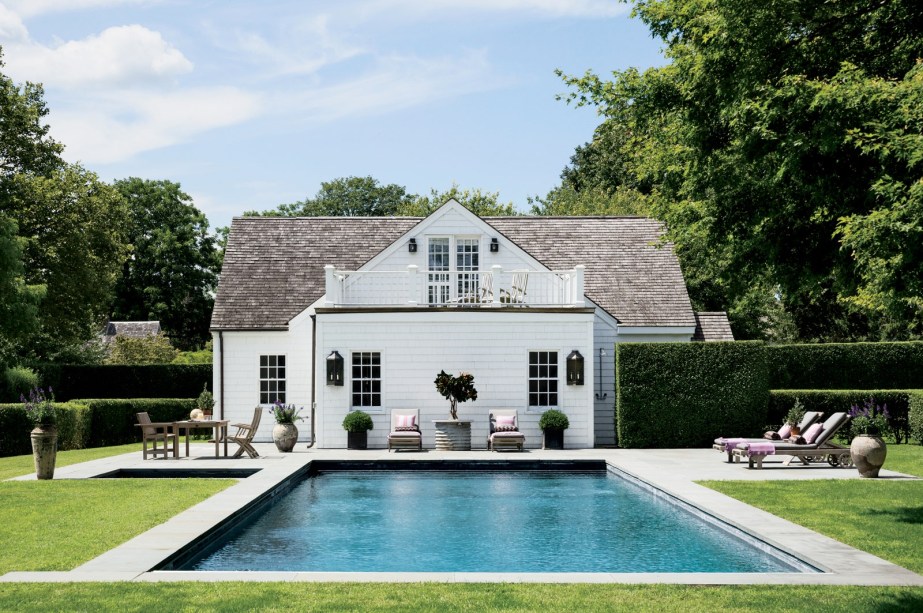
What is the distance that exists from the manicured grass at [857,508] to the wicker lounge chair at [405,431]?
8037 millimetres

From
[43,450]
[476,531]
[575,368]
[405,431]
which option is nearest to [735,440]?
[575,368]

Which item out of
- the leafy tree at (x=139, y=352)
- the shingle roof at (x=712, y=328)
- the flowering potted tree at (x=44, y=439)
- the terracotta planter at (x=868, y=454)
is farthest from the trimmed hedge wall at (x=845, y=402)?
the leafy tree at (x=139, y=352)

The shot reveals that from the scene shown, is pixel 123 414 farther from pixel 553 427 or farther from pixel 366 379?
pixel 553 427

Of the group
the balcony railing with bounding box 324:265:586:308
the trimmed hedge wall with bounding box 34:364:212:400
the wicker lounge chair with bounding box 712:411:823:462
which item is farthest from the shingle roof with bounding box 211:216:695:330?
the wicker lounge chair with bounding box 712:411:823:462

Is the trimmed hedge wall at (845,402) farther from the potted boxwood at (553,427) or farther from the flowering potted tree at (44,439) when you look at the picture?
the flowering potted tree at (44,439)

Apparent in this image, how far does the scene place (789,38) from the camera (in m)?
11.6

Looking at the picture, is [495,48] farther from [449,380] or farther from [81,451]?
[81,451]

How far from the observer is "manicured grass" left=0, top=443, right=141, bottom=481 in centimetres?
1933

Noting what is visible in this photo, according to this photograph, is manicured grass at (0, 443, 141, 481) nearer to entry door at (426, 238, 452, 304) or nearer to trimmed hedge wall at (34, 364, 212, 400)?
trimmed hedge wall at (34, 364, 212, 400)

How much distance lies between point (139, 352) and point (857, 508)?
125 feet

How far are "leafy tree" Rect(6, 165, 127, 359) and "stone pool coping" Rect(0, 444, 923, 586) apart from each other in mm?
15352

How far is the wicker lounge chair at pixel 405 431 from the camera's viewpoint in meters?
22.7

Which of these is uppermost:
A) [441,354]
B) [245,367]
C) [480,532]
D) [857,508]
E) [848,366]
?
[441,354]

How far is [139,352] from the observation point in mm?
45438
